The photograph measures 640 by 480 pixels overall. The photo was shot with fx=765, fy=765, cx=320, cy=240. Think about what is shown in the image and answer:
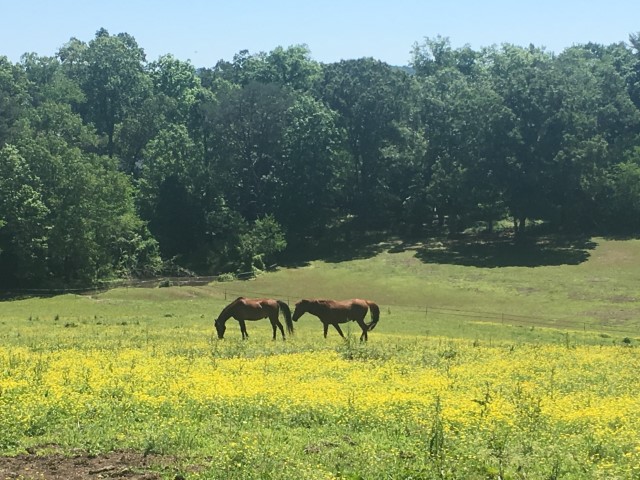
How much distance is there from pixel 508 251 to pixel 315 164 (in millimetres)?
24555

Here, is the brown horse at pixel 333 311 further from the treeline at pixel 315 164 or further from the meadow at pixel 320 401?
the treeline at pixel 315 164

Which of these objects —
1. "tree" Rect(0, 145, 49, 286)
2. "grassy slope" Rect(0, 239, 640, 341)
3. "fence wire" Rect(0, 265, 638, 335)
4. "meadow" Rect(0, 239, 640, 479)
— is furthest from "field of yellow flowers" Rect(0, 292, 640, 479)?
"tree" Rect(0, 145, 49, 286)

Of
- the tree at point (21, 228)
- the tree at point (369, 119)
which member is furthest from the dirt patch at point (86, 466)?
the tree at point (369, 119)

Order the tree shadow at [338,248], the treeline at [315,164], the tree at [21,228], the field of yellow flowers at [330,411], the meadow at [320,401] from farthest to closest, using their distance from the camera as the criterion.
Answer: the tree shadow at [338,248] → the treeline at [315,164] → the tree at [21,228] → the meadow at [320,401] → the field of yellow flowers at [330,411]

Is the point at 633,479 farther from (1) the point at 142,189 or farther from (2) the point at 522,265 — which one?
(1) the point at 142,189

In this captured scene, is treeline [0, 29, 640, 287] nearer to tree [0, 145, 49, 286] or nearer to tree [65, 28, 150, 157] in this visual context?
tree [0, 145, 49, 286]

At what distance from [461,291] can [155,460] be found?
181 feet

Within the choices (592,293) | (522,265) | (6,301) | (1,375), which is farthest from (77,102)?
(1,375)

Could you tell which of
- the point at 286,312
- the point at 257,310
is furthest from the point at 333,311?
the point at 257,310

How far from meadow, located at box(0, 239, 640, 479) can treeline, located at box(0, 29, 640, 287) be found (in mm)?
29722

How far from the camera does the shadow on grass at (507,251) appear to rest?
77.5 meters

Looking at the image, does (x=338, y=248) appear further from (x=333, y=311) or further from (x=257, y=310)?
(x=257, y=310)

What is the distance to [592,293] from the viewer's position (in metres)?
63.6

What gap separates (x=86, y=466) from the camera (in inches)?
492
